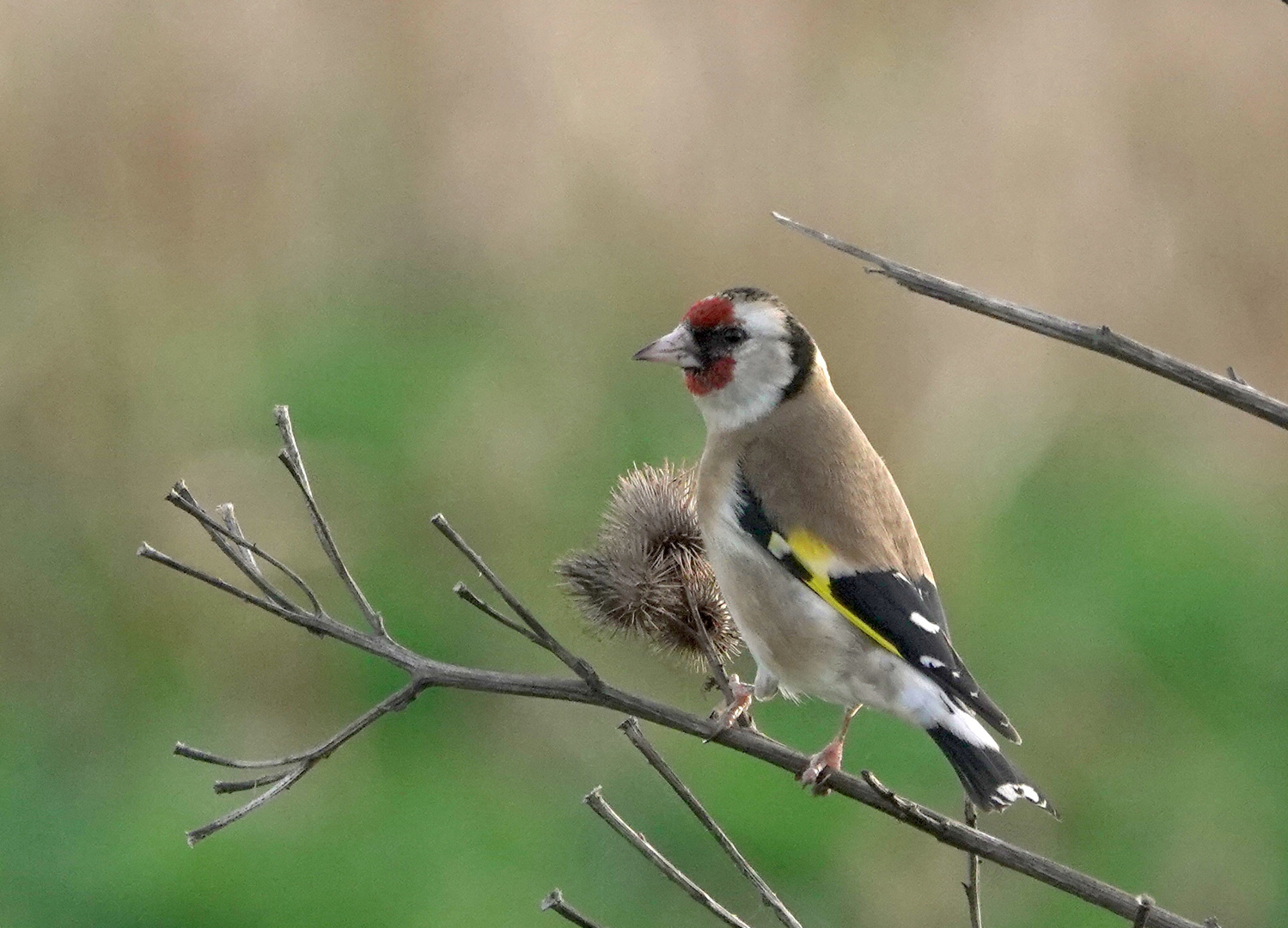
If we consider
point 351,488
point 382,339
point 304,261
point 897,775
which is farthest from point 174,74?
point 897,775

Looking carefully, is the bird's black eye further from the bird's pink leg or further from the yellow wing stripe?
the bird's pink leg

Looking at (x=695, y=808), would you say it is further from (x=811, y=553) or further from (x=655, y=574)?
(x=811, y=553)

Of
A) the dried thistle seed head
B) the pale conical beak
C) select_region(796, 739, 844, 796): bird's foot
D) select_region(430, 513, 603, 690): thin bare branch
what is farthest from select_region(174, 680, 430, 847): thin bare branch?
the pale conical beak

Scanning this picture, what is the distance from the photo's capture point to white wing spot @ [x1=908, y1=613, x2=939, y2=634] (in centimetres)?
289

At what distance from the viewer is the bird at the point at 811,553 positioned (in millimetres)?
2844

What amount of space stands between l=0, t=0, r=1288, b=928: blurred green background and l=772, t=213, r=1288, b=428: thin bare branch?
3.62 meters

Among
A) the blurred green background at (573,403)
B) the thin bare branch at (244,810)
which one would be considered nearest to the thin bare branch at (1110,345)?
the thin bare branch at (244,810)

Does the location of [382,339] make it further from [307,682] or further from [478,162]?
[307,682]

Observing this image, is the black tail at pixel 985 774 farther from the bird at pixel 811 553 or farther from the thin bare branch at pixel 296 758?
the thin bare branch at pixel 296 758

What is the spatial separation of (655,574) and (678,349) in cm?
62

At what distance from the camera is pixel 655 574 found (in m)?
2.83

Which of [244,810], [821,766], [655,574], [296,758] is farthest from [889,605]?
[244,810]

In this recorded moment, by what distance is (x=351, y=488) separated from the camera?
6.31 m

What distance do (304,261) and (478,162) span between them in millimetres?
843
